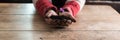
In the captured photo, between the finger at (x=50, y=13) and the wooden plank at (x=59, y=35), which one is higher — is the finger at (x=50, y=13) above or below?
above

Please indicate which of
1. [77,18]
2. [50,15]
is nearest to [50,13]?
[50,15]

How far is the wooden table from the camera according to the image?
83 centimetres

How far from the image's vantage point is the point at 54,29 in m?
0.90

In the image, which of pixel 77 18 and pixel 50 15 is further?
pixel 77 18

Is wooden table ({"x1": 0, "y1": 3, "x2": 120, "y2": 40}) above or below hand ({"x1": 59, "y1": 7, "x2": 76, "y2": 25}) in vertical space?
below

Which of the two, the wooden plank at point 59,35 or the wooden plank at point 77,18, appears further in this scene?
the wooden plank at point 77,18

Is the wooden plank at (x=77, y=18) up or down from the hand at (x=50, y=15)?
down

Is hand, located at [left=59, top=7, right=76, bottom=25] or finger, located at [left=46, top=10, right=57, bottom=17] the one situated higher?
finger, located at [left=46, top=10, right=57, bottom=17]

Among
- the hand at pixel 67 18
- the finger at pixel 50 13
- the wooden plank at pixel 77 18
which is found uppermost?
the finger at pixel 50 13

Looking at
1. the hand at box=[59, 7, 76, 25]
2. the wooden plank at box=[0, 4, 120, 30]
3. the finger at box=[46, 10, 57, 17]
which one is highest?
the finger at box=[46, 10, 57, 17]

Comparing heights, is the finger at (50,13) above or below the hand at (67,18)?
above

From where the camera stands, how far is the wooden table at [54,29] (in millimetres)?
830

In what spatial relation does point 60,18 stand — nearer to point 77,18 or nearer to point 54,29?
point 54,29

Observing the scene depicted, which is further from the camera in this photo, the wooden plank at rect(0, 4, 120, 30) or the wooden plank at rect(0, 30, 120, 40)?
the wooden plank at rect(0, 4, 120, 30)
